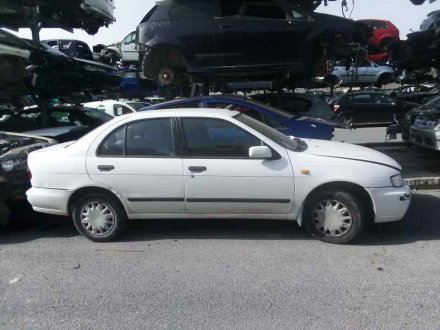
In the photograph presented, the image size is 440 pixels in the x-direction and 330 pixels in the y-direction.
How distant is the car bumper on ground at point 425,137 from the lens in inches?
316

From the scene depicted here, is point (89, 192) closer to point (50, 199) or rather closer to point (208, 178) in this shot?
point (50, 199)

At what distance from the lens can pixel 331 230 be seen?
501 centimetres

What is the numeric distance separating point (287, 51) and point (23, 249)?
18.1ft

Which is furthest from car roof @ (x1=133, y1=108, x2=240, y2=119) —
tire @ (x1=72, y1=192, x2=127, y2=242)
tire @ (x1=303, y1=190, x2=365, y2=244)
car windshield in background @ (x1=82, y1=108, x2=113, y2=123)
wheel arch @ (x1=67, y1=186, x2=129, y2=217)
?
car windshield in background @ (x1=82, y1=108, x2=113, y2=123)

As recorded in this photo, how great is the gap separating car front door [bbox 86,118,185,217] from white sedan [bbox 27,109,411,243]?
0.4 inches

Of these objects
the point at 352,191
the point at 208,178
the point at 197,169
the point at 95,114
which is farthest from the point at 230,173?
the point at 95,114

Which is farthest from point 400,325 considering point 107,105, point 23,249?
point 107,105

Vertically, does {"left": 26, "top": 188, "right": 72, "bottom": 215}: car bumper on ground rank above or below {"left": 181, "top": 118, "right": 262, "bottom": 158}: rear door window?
below

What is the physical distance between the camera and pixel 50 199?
538 centimetres

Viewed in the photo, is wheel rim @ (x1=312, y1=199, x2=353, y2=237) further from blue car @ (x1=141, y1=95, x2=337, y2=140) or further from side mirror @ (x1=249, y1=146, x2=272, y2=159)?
blue car @ (x1=141, y1=95, x2=337, y2=140)

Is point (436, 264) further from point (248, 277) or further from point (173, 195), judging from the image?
point (173, 195)

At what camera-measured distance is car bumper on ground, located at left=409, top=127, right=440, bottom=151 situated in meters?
8.02

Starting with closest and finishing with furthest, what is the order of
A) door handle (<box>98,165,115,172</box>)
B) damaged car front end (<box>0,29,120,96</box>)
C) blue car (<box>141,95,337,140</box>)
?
door handle (<box>98,165,115,172</box>), blue car (<box>141,95,337,140</box>), damaged car front end (<box>0,29,120,96</box>)

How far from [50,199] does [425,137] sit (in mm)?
6432
